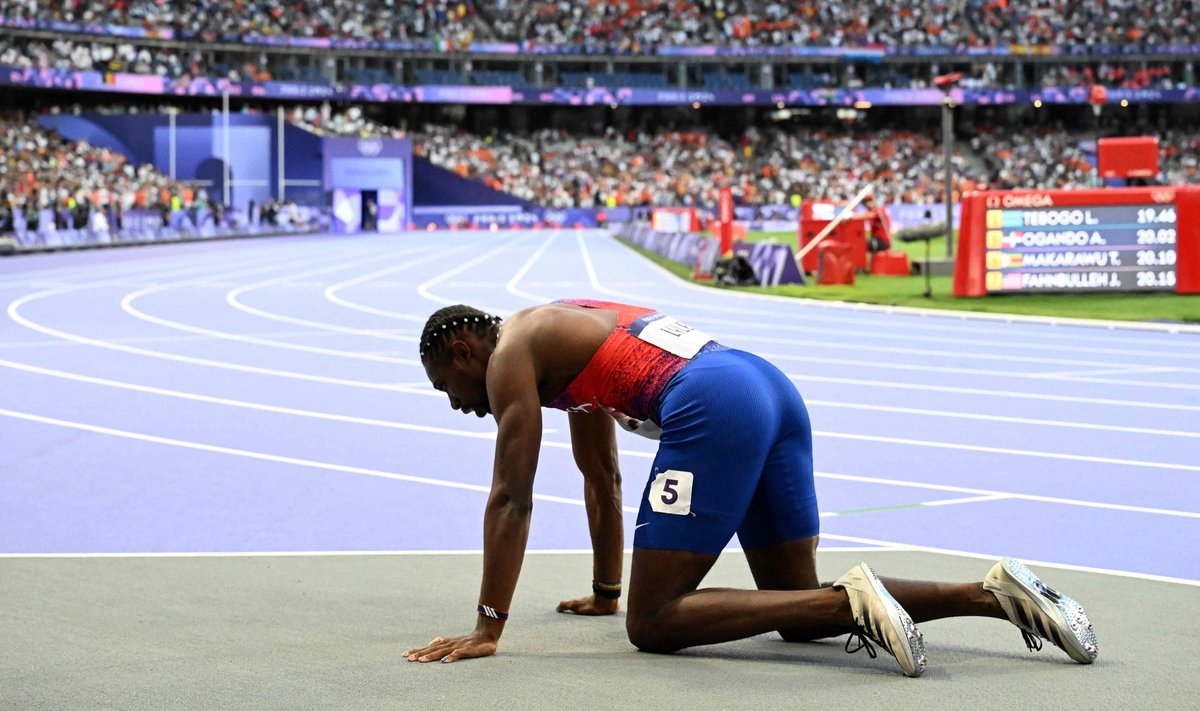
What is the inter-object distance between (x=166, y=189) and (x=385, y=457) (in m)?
49.8

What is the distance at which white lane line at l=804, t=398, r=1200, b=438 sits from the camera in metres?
9.38

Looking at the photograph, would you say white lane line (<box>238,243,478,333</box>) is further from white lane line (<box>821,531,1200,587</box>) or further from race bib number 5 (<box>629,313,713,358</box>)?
race bib number 5 (<box>629,313,713,358</box>)

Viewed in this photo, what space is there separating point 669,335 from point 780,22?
7831 centimetres

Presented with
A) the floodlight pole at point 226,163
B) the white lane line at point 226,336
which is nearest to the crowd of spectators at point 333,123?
the floodlight pole at point 226,163

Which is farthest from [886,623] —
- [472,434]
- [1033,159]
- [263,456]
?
[1033,159]

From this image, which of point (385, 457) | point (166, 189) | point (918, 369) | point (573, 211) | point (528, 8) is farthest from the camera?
point (528, 8)

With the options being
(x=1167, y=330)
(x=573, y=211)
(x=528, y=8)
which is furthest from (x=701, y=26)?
(x=1167, y=330)

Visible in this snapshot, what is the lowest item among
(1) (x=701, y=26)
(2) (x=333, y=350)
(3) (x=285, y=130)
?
(2) (x=333, y=350)

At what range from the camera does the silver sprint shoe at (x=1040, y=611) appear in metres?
4.17

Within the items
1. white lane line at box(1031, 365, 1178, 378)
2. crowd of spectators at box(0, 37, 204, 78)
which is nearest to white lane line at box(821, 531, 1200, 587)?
white lane line at box(1031, 365, 1178, 378)

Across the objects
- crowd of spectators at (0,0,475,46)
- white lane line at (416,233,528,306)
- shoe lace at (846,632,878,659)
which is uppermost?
crowd of spectators at (0,0,475,46)

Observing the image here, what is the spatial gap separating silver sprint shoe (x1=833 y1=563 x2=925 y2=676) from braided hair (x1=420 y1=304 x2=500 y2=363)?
133cm

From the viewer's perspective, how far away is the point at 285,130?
6438cm

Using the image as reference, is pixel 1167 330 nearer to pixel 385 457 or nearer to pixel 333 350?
pixel 333 350
